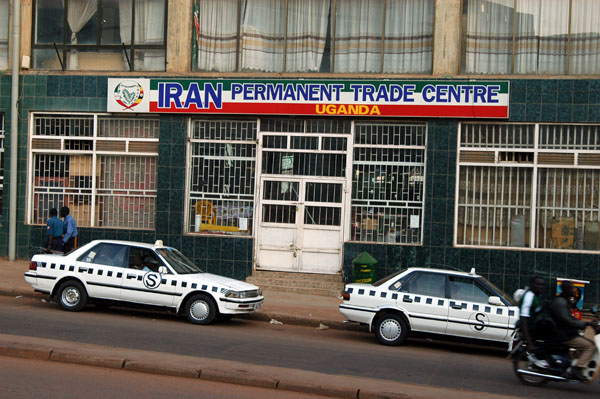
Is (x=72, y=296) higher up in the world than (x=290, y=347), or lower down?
higher up

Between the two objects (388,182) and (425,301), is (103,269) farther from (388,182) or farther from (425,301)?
(388,182)

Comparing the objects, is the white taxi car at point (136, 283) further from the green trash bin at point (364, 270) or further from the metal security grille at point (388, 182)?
the metal security grille at point (388, 182)

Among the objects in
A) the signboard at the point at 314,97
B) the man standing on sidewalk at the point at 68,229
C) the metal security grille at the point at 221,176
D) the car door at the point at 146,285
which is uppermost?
the signboard at the point at 314,97

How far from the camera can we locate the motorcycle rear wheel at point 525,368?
→ 9.37 meters

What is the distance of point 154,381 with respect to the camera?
27.6 ft

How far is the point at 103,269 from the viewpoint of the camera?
1320cm

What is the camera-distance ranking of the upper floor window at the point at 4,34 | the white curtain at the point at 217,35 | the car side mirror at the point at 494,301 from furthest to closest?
the upper floor window at the point at 4,34 → the white curtain at the point at 217,35 → the car side mirror at the point at 494,301

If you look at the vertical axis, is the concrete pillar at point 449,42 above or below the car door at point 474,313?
above

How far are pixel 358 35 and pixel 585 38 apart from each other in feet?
18.0

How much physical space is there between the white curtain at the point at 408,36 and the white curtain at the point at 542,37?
7.12 ft

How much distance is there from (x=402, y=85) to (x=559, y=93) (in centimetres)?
369

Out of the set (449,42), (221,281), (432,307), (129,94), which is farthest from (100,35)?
(432,307)

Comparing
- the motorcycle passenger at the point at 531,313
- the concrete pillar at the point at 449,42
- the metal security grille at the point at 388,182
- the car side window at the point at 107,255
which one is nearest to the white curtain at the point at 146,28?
the metal security grille at the point at 388,182

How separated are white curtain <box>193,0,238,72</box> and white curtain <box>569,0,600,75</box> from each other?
834 centimetres
